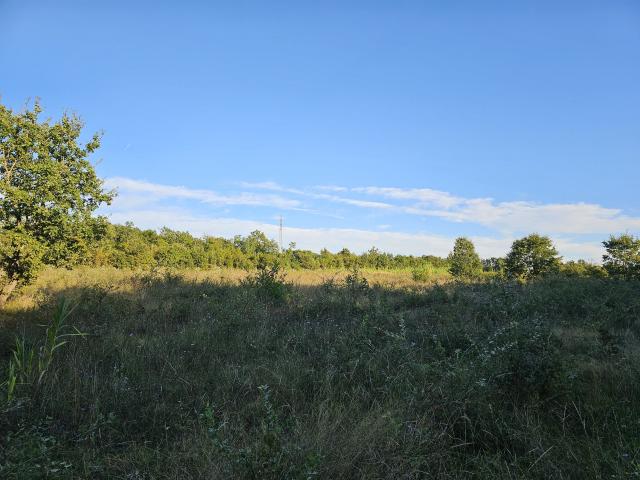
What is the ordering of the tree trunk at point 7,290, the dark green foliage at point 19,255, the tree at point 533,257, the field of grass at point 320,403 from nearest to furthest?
the field of grass at point 320,403
the dark green foliage at point 19,255
the tree trunk at point 7,290
the tree at point 533,257

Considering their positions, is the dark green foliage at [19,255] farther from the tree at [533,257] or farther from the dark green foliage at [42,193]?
the tree at [533,257]

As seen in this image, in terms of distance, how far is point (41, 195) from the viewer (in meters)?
7.48

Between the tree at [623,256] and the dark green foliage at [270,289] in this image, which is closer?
the dark green foliage at [270,289]

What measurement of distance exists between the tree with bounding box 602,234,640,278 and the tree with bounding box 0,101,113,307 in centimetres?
1663

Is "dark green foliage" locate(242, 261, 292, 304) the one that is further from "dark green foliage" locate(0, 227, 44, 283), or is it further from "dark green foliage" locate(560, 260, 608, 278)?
"dark green foliage" locate(560, 260, 608, 278)

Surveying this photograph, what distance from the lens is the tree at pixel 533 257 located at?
58.5 feet

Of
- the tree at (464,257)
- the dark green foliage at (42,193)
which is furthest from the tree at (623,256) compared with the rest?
the dark green foliage at (42,193)

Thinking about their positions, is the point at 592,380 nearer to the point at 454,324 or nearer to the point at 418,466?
the point at 454,324

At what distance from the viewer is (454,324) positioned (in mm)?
6219

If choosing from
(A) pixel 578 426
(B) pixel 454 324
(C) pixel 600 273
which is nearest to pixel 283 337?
(B) pixel 454 324

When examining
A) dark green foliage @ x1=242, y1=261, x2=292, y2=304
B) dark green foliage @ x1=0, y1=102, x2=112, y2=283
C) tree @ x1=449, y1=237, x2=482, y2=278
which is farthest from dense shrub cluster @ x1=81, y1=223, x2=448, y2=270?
dark green foliage @ x1=242, y1=261, x2=292, y2=304

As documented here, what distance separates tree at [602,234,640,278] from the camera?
1363 centimetres

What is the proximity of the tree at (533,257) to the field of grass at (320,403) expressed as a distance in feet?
40.6

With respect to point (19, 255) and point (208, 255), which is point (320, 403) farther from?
point (208, 255)
